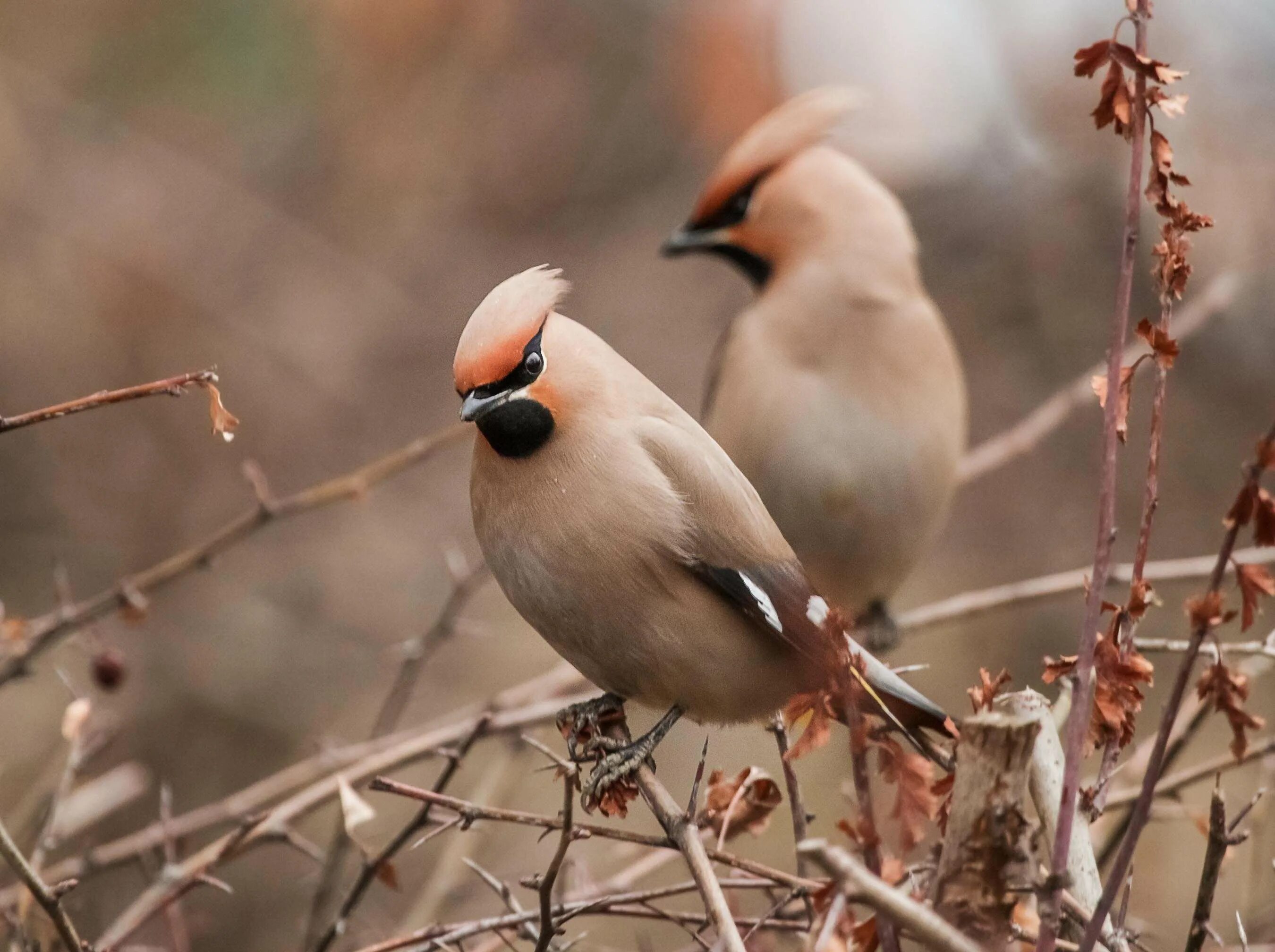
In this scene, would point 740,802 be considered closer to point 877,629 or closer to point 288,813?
point 288,813

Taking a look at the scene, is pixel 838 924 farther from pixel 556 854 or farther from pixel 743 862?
pixel 556 854

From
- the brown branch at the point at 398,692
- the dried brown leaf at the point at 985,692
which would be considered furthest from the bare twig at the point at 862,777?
the brown branch at the point at 398,692

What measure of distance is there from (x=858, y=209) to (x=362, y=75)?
2.89 metres

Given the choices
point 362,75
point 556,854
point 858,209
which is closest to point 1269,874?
point 858,209

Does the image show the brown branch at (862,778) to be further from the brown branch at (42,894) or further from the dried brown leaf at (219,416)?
the brown branch at (42,894)

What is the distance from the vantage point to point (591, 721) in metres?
2.79

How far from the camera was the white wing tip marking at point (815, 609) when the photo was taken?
2424 millimetres

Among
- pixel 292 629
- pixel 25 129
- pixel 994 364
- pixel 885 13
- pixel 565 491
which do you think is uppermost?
pixel 885 13

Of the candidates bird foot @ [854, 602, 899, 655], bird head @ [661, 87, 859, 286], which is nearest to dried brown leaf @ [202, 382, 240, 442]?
bird head @ [661, 87, 859, 286]

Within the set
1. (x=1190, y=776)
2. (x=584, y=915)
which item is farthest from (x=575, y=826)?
(x=1190, y=776)

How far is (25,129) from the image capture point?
5750mm

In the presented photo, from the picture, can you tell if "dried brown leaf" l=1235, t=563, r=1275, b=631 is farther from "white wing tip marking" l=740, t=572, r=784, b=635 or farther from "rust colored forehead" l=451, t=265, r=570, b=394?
"rust colored forehead" l=451, t=265, r=570, b=394

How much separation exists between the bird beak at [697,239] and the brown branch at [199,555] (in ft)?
4.52

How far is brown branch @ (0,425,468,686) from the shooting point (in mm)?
2719
